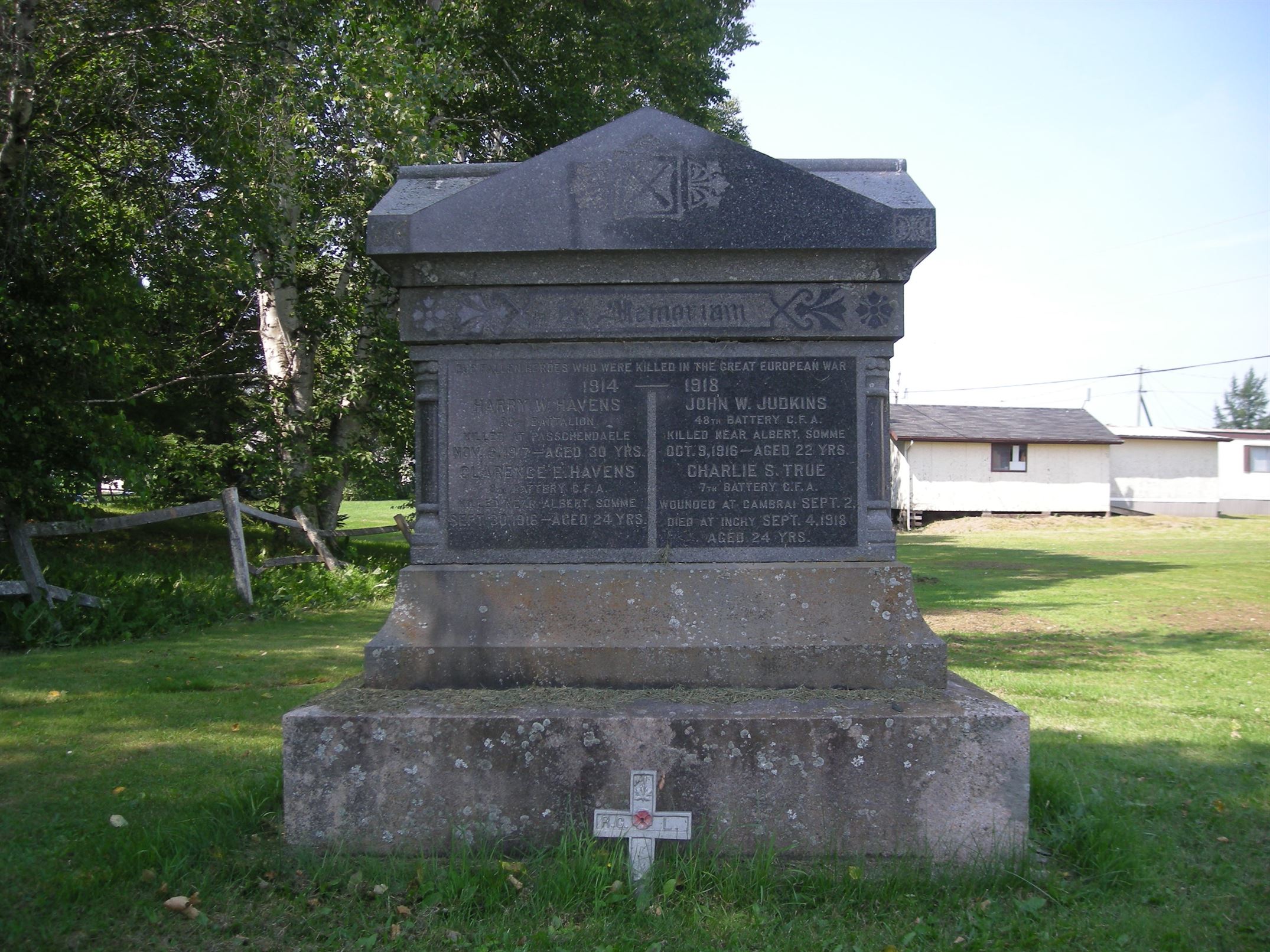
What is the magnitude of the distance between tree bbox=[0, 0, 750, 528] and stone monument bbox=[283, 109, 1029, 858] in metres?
6.77

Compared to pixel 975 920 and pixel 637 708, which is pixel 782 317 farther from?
pixel 975 920

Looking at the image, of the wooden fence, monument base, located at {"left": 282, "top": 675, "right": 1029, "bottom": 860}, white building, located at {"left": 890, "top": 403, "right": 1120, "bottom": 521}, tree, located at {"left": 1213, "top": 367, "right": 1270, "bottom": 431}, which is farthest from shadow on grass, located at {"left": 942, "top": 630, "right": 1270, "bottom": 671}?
tree, located at {"left": 1213, "top": 367, "right": 1270, "bottom": 431}

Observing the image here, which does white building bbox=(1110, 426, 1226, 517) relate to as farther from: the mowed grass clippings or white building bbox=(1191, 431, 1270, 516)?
the mowed grass clippings

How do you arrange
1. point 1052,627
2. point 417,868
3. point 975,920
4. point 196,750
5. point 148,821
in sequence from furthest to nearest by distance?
1. point 1052,627
2. point 196,750
3. point 148,821
4. point 417,868
5. point 975,920

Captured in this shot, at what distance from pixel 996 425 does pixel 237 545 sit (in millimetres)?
33355

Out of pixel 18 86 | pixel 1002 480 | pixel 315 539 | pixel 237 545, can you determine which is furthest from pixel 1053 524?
pixel 18 86

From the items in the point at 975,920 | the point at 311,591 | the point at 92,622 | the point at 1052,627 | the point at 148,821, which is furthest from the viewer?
the point at 311,591

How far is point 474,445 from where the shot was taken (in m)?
4.41

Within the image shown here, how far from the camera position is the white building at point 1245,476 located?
4409cm

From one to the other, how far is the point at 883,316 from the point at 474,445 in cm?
191

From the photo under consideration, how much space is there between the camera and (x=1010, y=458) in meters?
37.9

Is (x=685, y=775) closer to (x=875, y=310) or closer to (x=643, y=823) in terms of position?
(x=643, y=823)

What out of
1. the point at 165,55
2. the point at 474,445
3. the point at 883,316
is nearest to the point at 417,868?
the point at 474,445

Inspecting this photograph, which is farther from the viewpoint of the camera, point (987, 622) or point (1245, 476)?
point (1245, 476)
